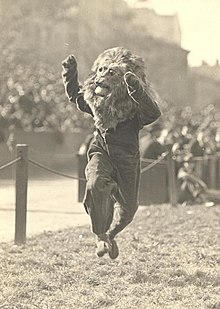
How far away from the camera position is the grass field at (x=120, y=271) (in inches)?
163

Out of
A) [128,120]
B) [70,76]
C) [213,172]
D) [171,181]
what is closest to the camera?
[128,120]

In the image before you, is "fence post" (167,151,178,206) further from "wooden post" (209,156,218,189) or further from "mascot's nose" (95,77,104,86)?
"mascot's nose" (95,77,104,86)

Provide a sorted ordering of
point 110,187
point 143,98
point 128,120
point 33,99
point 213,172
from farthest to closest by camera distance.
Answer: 1. point 33,99
2. point 213,172
3. point 128,120
4. point 110,187
5. point 143,98

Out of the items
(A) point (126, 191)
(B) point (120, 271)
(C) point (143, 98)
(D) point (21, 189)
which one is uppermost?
(C) point (143, 98)

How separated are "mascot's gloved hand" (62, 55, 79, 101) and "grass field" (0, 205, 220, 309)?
52.3 inches

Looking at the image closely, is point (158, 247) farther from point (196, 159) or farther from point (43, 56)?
point (43, 56)

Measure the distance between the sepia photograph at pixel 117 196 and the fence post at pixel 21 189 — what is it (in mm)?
10

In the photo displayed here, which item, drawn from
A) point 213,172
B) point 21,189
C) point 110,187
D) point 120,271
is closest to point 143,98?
point 110,187

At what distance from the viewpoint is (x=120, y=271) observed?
16.8 feet

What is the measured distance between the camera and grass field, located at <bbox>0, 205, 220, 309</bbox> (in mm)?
4129

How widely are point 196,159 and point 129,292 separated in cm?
645

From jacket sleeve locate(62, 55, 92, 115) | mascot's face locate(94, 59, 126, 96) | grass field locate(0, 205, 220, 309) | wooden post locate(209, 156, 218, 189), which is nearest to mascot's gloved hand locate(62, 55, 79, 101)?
jacket sleeve locate(62, 55, 92, 115)

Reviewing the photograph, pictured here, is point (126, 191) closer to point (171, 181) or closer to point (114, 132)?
point (114, 132)

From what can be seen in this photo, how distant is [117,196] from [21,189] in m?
2.47
